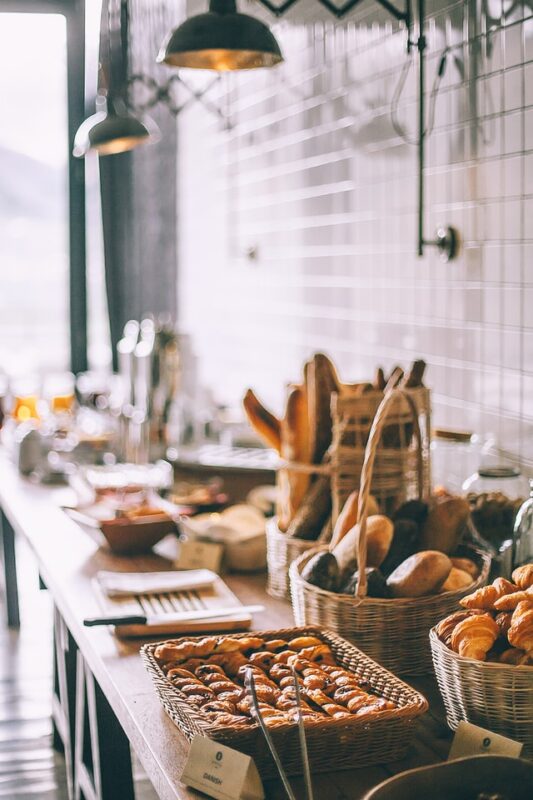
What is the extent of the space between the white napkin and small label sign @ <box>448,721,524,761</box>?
91 cm

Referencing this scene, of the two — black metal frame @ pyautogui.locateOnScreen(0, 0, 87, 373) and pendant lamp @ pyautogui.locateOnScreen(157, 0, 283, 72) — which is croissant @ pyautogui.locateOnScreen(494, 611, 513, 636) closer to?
pendant lamp @ pyautogui.locateOnScreen(157, 0, 283, 72)

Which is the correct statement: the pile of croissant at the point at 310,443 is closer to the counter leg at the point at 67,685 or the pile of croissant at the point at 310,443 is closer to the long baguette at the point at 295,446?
the long baguette at the point at 295,446

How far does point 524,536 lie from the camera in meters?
1.85

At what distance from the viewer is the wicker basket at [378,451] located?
2.15 metres

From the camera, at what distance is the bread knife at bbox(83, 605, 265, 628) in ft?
6.49

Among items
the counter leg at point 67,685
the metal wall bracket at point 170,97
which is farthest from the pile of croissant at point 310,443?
the metal wall bracket at point 170,97

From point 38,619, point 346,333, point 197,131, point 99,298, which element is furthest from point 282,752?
point 99,298

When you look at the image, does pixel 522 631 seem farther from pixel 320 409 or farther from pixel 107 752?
pixel 107 752

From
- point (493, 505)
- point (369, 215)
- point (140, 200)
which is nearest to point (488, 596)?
point (493, 505)

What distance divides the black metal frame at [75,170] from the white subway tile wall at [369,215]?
1.32 m

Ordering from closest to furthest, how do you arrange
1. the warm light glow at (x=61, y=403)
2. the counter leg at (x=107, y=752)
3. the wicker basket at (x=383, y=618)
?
the wicker basket at (x=383, y=618) → the counter leg at (x=107, y=752) → the warm light glow at (x=61, y=403)

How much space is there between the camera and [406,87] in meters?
2.90

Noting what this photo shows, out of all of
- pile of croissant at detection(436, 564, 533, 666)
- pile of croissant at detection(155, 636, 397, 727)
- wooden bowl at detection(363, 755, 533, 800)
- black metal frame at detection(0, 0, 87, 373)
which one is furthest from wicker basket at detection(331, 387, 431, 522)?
black metal frame at detection(0, 0, 87, 373)

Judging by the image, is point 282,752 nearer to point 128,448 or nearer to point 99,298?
point 128,448
